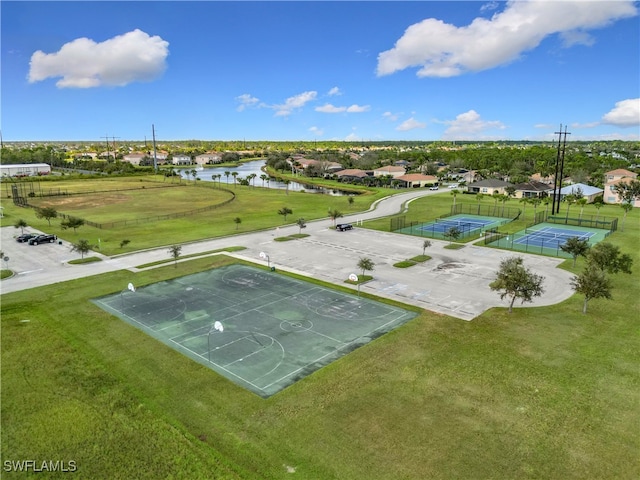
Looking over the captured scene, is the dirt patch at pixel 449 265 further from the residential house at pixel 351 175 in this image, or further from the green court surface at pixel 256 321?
the residential house at pixel 351 175

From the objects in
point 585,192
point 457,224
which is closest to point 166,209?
point 457,224

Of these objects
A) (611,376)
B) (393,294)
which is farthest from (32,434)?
(611,376)

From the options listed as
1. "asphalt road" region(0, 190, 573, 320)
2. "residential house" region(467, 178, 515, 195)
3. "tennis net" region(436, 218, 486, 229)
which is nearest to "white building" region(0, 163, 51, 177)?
"asphalt road" region(0, 190, 573, 320)

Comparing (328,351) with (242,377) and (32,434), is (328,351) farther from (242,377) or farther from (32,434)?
(32,434)

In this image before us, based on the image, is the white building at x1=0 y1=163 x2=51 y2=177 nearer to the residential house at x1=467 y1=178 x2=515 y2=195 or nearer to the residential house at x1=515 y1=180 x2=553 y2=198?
the residential house at x1=467 y1=178 x2=515 y2=195

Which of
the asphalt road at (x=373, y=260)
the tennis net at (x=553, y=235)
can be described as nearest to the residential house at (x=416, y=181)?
the tennis net at (x=553, y=235)

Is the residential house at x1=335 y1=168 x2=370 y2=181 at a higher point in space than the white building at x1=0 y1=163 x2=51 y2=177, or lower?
lower

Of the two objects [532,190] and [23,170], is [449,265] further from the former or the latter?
[23,170]
